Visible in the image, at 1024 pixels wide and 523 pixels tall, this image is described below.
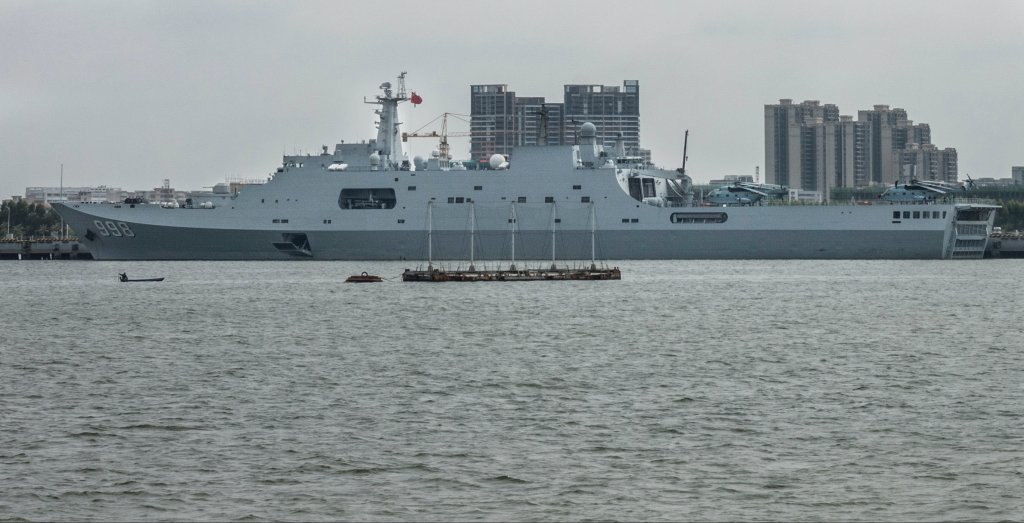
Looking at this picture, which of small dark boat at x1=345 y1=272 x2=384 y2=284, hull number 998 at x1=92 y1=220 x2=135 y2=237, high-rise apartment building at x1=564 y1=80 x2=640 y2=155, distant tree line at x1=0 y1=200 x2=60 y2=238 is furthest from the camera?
high-rise apartment building at x1=564 y1=80 x2=640 y2=155

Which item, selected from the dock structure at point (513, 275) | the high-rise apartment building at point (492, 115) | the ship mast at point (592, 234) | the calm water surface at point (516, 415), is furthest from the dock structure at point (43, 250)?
the high-rise apartment building at point (492, 115)

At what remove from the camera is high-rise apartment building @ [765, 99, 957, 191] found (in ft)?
477

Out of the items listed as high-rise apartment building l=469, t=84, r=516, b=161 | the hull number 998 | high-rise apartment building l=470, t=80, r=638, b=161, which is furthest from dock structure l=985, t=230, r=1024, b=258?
high-rise apartment building l=469, t=84, r=516, b=161

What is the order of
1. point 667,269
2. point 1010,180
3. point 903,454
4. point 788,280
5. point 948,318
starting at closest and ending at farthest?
point 903,454
point 948,318
point 788,280
point 667,269
point 1010,180

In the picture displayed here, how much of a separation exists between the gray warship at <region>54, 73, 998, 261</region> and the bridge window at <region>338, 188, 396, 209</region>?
0.07 metres

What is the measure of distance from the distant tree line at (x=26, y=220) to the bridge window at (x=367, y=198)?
60.2 metres

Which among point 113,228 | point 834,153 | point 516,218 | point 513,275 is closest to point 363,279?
point 513,275

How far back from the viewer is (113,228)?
229 ft

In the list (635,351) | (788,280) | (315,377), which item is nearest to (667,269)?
(788,280)

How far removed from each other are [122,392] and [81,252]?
237 feet

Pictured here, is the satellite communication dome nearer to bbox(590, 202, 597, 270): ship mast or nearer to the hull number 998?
bbox(590, 202, 597, 270): ship mast

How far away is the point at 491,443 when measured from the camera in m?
16.2

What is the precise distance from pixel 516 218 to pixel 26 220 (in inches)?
2626

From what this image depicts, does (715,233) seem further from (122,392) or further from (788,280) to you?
(122,392)
